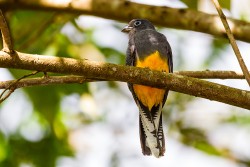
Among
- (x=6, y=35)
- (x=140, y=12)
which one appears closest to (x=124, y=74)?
(x=6, y=35)

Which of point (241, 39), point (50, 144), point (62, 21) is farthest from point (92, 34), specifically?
point (241, 39)

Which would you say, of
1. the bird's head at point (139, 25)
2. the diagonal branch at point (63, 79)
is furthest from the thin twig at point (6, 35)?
the bird's head at point (139, 25)

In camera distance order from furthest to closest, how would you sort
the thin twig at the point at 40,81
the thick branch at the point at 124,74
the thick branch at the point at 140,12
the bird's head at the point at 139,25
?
the bird's head at the point at 139,25 < the thick branch at the point at 140,12 < the thin twig at the point at 40,81 < the thick branch at the point at 124,74

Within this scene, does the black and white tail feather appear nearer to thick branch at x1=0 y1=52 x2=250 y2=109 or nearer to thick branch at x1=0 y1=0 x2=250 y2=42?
thick branch at x1=0 y1=0 x2=250 y2=42

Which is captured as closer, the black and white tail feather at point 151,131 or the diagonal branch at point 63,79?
the diagonal branch at point 63,79

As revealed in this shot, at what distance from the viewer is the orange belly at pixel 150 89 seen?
4896 mm

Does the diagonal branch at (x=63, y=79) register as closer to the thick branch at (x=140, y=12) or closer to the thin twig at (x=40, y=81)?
the thin twig at (x=40, y=81)

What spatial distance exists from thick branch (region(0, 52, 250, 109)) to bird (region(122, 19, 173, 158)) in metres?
1.25

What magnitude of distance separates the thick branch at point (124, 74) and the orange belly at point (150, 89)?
4.69 feet

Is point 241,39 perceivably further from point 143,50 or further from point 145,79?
point 145,79

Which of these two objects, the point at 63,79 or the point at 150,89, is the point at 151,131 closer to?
the point at 150,89

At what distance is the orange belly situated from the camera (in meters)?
4.90

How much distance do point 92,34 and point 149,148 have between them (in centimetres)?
321

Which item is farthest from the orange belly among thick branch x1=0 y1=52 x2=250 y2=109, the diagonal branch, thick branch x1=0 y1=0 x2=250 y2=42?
thick branch x1=0 y1=52 x2=250 y2=109
